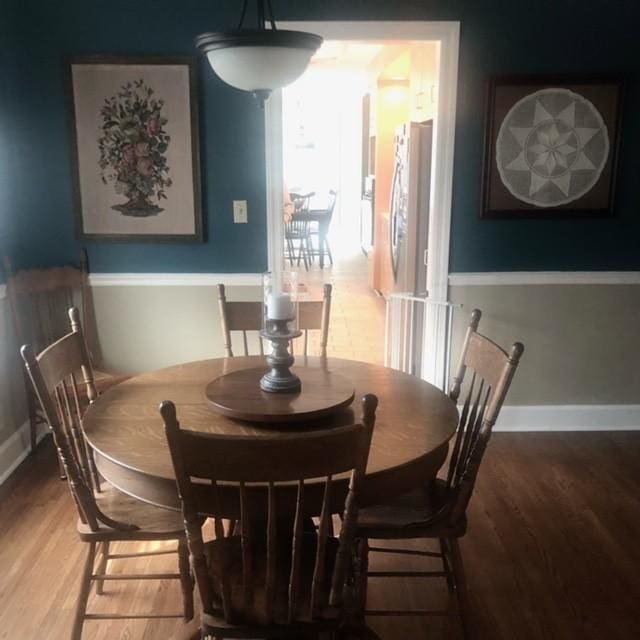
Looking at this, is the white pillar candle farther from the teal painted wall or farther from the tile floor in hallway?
the tile floor in hallway

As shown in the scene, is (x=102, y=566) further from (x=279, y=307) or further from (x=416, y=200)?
(x=416, y=200)

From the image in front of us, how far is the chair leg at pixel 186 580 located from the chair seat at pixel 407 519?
0.59 metres

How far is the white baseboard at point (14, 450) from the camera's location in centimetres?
308

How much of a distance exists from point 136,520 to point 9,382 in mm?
1697

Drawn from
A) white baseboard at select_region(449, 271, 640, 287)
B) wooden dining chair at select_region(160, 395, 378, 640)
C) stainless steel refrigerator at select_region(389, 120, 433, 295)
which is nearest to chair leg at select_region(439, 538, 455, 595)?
wooden dining chair at select_region(160, 395, 378, 640)

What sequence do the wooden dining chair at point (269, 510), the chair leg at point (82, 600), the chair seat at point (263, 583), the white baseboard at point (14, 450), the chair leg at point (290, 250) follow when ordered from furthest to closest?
the chair leg at point (290, 250) < the white baseboard at point (14, 450) < the chair leg at point (82, 600) < the chair seat at point (263, 583) < the wooden dining chair at point (269, 510)

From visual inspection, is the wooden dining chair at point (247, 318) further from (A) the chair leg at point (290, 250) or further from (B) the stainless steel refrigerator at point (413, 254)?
(A) the chair leg at point (290, 250)

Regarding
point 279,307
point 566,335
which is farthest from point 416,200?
point 279,307

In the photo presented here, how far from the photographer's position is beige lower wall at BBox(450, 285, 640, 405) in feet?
11.5

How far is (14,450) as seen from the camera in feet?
10.5

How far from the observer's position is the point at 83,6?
3.14 metres

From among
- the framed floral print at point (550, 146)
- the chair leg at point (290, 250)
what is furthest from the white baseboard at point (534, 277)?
the chair leg at point (290, 250)

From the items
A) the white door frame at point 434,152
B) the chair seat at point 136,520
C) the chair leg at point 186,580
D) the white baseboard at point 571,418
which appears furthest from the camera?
the white baseboard at point 571,418

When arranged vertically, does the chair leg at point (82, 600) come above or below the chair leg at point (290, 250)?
below
